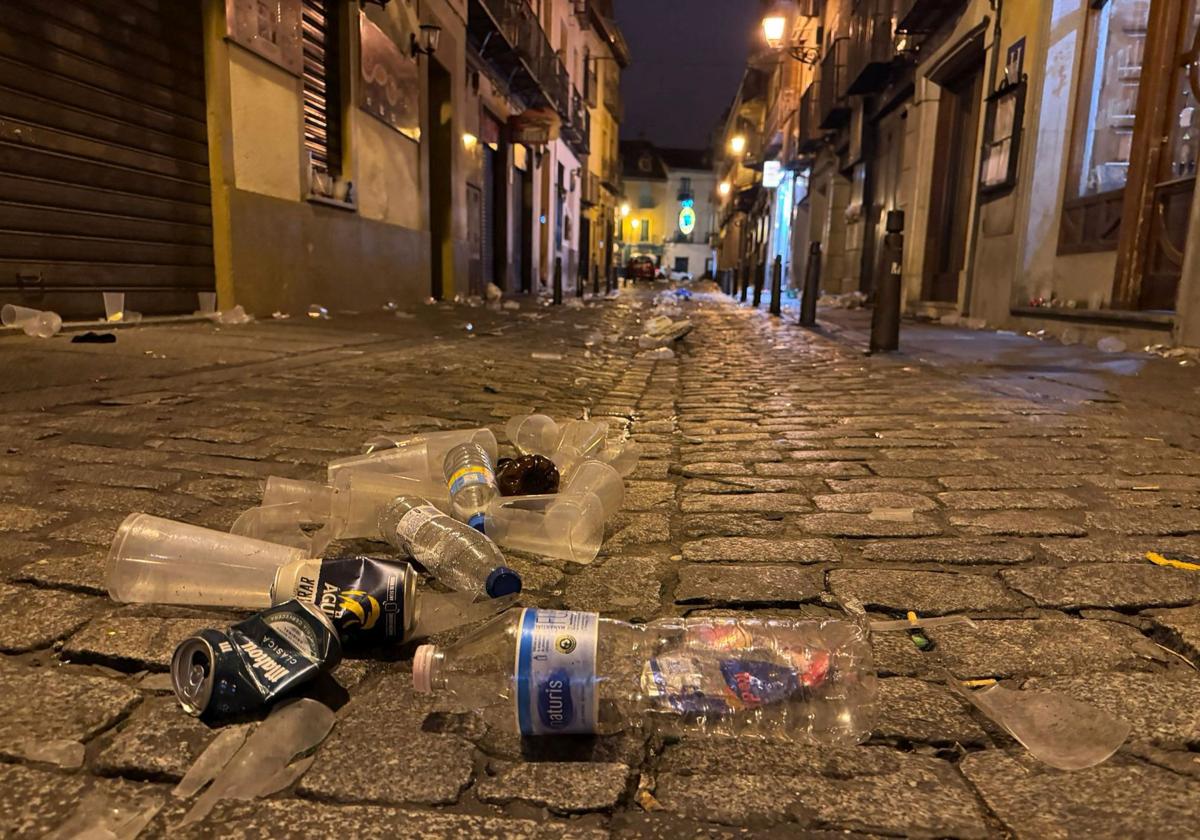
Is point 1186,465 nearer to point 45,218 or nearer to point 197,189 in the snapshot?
point 45,218

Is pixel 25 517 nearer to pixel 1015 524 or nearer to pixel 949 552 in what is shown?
pixel 949 552

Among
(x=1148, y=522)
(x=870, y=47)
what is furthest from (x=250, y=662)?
(x=870, y=47)

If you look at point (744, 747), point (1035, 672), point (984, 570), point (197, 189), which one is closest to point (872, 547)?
point (984, 570)

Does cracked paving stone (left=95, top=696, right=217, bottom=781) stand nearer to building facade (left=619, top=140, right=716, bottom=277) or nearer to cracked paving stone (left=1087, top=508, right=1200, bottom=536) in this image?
cracked paving stone (left=1087, top=508, right=1200, bottom=536)

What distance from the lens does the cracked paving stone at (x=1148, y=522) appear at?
2.28m

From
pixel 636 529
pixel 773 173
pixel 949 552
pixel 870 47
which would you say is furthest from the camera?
pixel 773 173

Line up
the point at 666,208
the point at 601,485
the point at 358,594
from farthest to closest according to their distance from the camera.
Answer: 1. the point at 666,208
2. the point at 601,485
3. the point at 358,594

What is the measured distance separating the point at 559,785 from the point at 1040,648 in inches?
41.3

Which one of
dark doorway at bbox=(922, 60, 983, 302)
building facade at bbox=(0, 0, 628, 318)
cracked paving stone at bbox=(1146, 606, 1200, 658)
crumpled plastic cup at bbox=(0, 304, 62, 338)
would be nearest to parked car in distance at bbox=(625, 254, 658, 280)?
building facade at bbox=(0, 0, 628, 318)

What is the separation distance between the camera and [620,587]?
1.87 meters

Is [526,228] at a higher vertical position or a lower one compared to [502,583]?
higher

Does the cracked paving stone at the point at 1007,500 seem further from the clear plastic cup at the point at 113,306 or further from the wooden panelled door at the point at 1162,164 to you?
the clear plastic cup at the point at 113,306

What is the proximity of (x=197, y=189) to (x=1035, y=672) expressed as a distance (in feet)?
27.4

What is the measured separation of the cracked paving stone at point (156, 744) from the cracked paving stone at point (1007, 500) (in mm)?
2280
